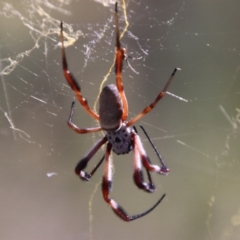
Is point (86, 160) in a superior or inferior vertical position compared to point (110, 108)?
inferior

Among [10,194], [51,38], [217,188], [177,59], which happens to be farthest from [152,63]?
[10,194]

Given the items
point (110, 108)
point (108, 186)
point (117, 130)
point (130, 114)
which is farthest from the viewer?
point (130, 114)

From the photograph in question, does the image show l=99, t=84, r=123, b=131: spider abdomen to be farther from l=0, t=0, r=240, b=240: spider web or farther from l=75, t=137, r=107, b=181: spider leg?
l=0, t=0, r=240, b=240: spider web

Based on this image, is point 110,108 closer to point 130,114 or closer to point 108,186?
point 108,186

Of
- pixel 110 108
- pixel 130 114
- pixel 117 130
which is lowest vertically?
pixel 130 114

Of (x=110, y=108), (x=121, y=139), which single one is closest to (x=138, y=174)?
(x=121, y=139)

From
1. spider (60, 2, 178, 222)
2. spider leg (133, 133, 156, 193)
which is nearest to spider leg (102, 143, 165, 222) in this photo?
spider (60, 2, 178, 222)
